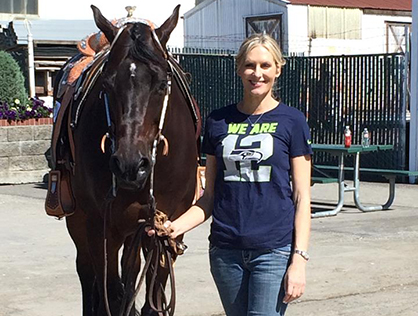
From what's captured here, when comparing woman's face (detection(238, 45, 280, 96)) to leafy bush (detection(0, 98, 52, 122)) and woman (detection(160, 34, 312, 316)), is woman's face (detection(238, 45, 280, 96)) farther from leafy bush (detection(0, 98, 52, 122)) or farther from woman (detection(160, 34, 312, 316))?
leafy bush (detection(0, 98, 52, 122))

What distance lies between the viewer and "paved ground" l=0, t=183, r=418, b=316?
6562 mm

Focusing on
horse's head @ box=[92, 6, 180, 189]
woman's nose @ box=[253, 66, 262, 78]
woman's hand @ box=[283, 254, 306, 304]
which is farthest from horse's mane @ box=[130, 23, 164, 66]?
woman's hand @ box=[283, 254, 306, 304]

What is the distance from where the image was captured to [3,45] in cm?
2003

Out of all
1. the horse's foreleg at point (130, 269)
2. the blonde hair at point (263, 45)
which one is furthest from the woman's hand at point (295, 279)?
the horse's foreleg at point (130, 269)

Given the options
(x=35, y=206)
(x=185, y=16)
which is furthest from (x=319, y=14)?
(x=35, y=206)

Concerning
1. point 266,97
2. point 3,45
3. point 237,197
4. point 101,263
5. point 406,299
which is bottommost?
point 406,299

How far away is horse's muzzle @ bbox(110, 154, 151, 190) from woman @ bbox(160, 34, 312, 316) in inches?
16.7

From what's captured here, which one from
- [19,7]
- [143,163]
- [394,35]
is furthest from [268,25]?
[143,163]

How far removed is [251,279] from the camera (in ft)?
12.3

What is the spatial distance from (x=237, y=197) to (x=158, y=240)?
A: 1.90ft

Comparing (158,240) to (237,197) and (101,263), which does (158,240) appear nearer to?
(237,197)

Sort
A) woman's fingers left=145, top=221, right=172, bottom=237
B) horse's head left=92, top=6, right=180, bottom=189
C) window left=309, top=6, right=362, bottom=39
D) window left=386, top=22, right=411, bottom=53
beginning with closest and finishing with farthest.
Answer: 1. woman's fingers left=145, top=221, right=172, bottom=237
2. horse's head left=92, top=6, right=180, bottom=189
3. window left=309, top=6, right=362, bottom=39
4. window left=386, top=22, right=411, bottom=53

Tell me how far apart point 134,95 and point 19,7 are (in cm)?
2493

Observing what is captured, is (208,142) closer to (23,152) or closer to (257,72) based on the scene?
(257,72)
